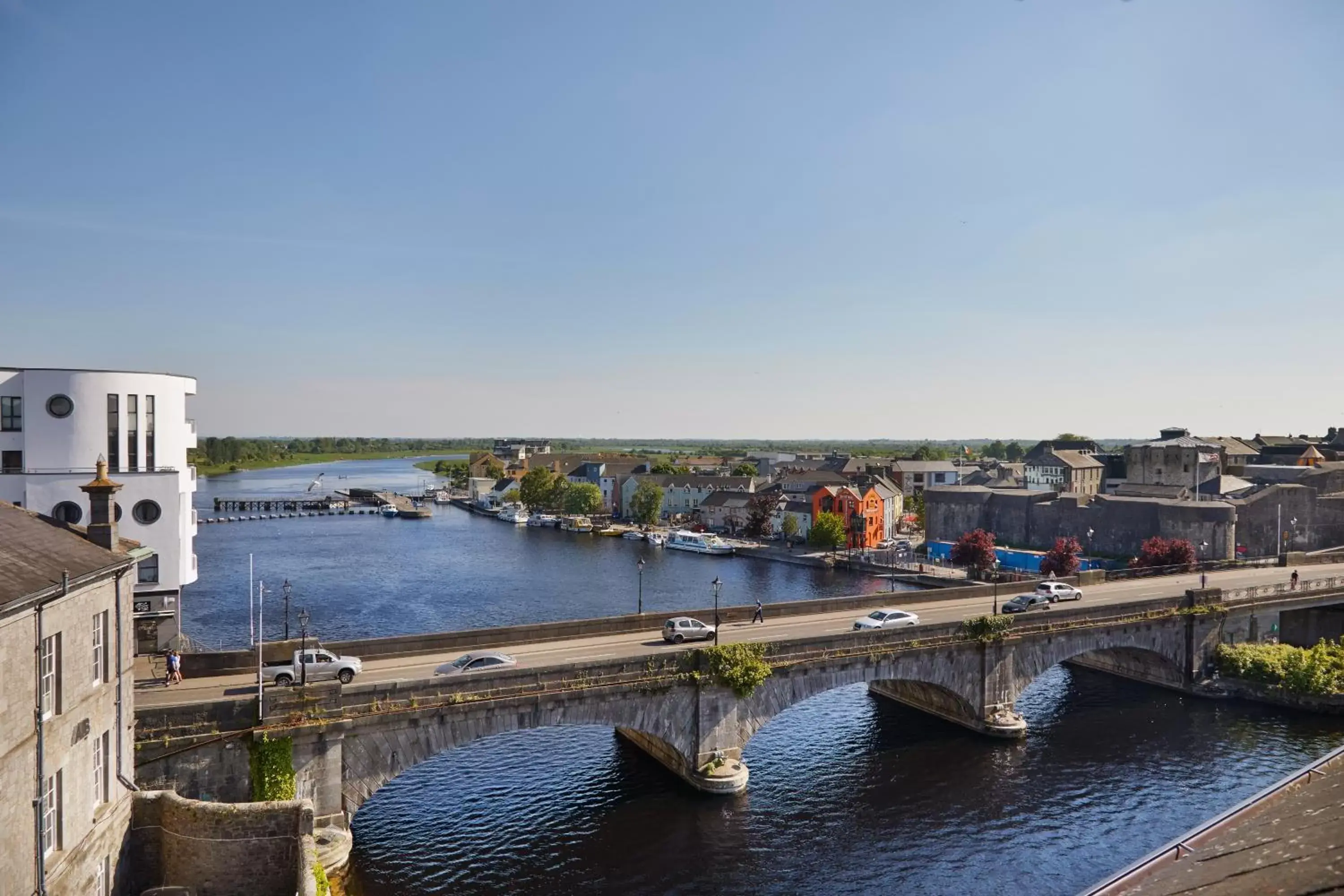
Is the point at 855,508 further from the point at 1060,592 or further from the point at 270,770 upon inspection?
the point at 270,770

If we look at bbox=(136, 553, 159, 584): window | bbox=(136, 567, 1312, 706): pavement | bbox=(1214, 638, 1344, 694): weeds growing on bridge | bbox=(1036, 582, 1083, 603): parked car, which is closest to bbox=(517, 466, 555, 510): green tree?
bbox=(136, 567, 1312, 706): pavement

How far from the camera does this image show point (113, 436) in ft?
141

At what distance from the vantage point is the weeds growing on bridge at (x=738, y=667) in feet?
128

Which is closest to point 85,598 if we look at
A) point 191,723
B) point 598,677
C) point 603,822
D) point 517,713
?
point 191,723

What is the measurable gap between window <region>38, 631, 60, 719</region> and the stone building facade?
3 cm

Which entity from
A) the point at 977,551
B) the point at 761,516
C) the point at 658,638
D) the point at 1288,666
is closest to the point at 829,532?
the point at 761,516

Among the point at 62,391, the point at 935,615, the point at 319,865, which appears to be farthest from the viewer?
the point at 935,615

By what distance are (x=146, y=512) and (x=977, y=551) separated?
85.3 metres

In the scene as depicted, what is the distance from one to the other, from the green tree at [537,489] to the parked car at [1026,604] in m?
141

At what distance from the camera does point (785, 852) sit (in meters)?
34.8

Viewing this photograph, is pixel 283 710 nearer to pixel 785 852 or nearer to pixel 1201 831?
pixel 785 852

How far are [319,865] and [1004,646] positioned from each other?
35468 millimetres

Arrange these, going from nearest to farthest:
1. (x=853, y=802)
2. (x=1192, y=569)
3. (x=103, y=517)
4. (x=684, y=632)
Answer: (x=103, y=517) → (x=853, y=802) → (x=684, y=632) → (x=1192, y=569)

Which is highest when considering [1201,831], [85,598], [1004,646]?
[85,598]
